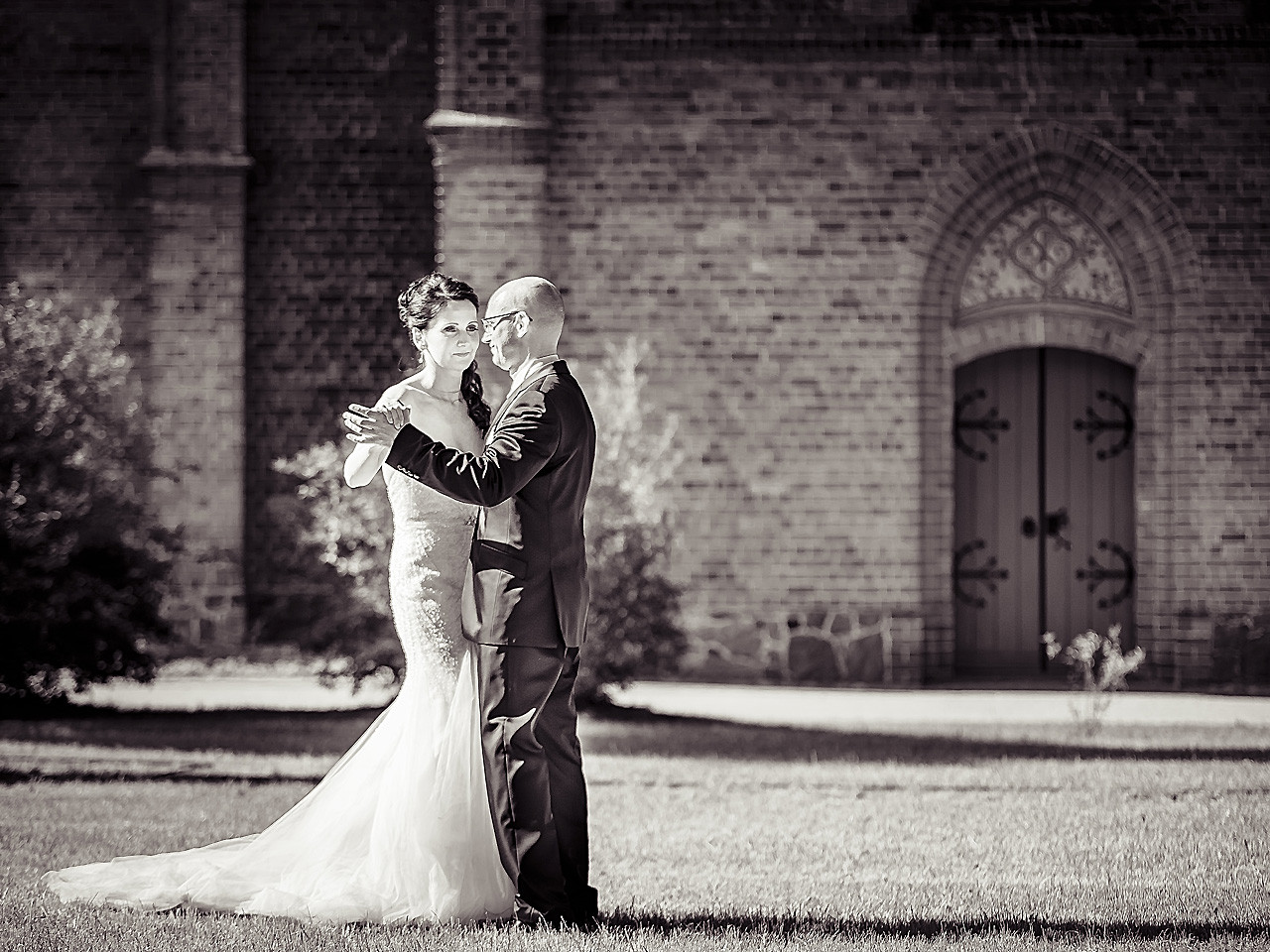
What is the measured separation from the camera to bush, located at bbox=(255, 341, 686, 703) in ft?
33.7

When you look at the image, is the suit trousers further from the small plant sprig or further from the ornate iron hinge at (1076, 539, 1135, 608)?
the ornate iron hinge at (1076, 539, 1135, 608)

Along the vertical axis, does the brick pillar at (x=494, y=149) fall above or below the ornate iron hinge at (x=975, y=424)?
above

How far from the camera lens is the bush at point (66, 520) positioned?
1060 cm

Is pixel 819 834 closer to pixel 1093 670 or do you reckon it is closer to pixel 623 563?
pixel 623 563

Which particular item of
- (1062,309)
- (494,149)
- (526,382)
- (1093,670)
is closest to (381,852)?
(526,382)

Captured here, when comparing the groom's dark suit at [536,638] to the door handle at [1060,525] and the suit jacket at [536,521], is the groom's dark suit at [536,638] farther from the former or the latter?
the door handle at [1060,525]

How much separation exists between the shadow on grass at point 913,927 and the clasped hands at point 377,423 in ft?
5.34

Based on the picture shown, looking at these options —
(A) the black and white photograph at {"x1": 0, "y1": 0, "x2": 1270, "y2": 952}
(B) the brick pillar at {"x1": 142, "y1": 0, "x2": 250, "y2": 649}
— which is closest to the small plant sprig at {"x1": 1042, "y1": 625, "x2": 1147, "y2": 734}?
(A) the black and white photograph at {"x1": 0, "y1": 0, "x2": 1270, "y2": 952}

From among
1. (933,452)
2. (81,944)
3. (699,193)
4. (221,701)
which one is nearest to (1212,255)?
(933,452)

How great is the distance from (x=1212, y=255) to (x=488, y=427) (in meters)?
8.98

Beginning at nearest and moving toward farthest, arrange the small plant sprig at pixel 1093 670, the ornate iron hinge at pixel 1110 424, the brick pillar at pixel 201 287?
the small plant sprig at pixel 1093 670
the ornate iron hinge at pixel 1110 424
the brick pillar at pixel 201 287

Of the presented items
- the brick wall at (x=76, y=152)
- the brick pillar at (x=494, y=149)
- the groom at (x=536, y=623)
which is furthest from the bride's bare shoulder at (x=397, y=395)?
the brick wall at (x=76, y=152)

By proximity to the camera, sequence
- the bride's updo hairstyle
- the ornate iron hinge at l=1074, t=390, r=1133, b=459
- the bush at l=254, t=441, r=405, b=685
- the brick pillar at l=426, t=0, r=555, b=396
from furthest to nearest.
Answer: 1. the ornate iron hinge at l=1074, t=390, r=1133, b=459
2. the brick pillar at l=426, t=0, r=555, b=396
3. the bush at l=254, t=441, r=405, b=685
4. the bride's updo hairstyle

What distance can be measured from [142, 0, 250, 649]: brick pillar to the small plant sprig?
715 centimetres
